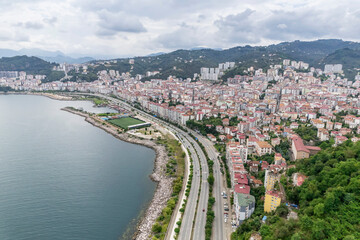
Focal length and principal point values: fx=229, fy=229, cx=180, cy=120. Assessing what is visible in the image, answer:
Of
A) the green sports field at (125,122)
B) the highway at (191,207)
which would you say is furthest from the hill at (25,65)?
the highway at (191,207)

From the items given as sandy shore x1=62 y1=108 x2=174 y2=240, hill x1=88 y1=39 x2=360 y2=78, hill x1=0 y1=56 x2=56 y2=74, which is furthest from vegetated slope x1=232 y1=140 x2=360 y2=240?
hill x1=0 y1=56 x2=56 y2=74

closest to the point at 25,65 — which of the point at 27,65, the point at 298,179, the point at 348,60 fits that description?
the point at 27,65

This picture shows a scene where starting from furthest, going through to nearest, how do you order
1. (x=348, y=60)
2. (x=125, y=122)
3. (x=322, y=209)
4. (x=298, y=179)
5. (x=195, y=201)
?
(x=348, y=60) < (x=125, y=122) < (x=195, y=201) < (x=298, y=179) < (x=322, y=209)

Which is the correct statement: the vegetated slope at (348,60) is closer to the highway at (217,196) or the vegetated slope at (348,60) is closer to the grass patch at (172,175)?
the highway at (217,196)

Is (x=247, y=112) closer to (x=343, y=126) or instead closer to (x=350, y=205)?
(x=343, y=126)

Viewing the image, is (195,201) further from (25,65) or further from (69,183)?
(25,65)

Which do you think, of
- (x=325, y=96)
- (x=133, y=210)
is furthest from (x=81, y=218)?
(x=325, y=96)

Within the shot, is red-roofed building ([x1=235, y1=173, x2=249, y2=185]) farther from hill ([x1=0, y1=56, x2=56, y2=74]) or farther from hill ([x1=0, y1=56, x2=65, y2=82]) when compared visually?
hill ([x1=0, y1=56, x2=56, y2=74])
